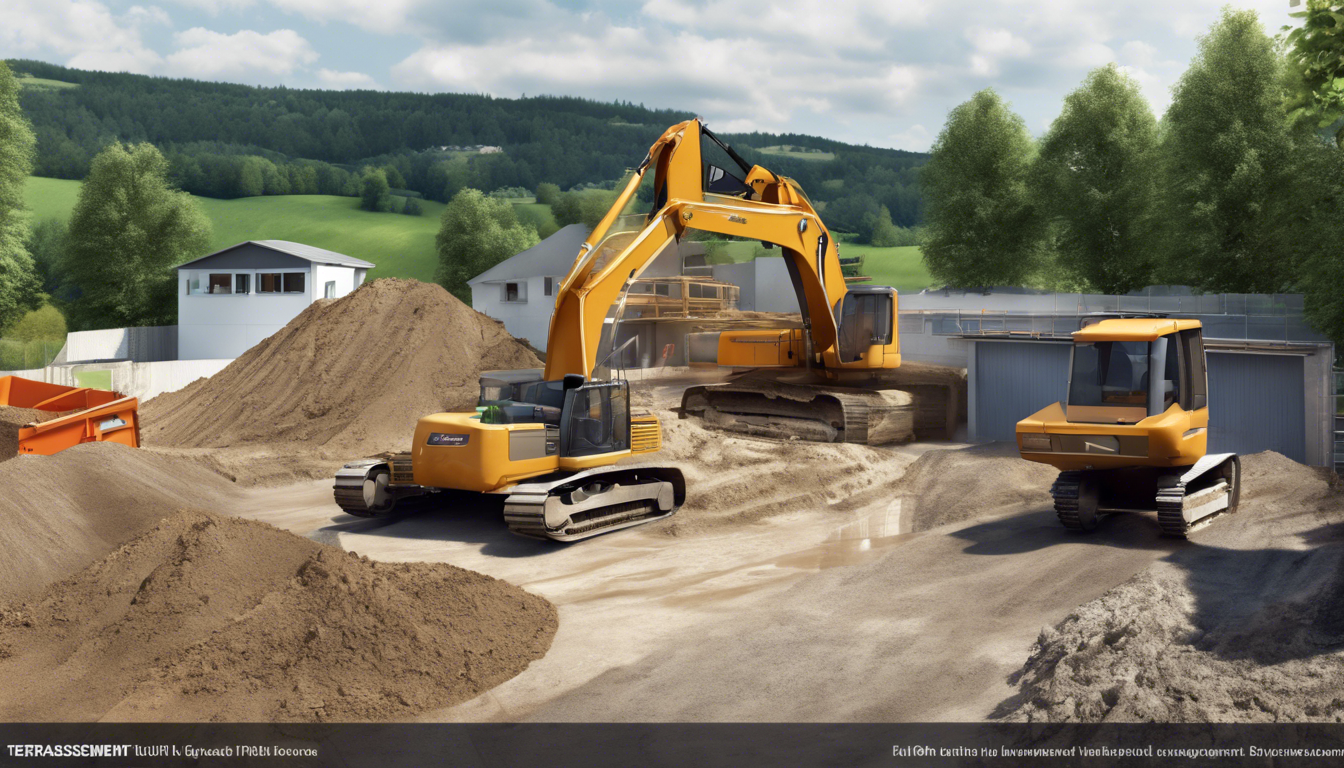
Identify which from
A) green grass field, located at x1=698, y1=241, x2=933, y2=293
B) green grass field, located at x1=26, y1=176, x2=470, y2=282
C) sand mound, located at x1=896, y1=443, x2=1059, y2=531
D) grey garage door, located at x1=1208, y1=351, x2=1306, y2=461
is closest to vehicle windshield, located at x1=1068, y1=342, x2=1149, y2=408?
sand mound, located at x1=896, y1=443, x2=1059, y2=531

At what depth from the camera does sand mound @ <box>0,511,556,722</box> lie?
262 inches

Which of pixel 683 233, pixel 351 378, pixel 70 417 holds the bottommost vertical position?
pixel 70 417

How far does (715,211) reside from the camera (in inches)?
599

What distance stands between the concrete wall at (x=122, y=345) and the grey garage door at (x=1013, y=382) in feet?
111

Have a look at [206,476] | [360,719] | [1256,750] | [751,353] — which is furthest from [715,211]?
[1256,750]

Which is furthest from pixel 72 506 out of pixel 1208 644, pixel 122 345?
pixel 122 345

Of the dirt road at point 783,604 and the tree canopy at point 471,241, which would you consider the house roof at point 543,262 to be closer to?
the tree canopy at point 471,241

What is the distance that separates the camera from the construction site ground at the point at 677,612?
654cm

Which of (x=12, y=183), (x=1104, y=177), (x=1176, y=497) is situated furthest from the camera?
(x=1104, y=177)

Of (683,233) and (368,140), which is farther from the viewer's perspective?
(368,140)

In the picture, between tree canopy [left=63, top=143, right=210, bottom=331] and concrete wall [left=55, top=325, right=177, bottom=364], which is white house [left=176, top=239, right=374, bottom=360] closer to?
concrete wall [left=55, top=325, right=177, bottom=364]

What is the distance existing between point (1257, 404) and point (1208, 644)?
1026 cm

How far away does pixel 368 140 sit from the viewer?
137 meters

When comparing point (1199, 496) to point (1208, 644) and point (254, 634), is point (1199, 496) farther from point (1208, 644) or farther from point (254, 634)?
point (254, 634)
